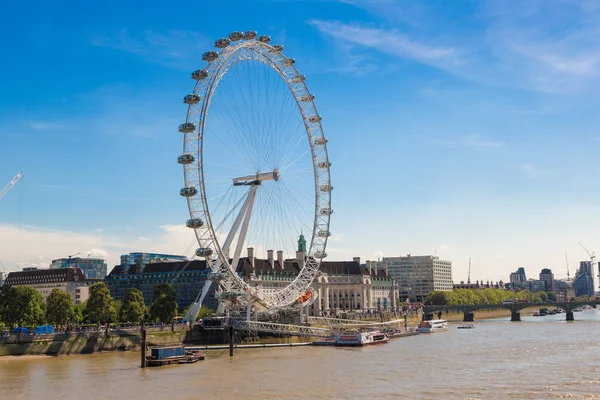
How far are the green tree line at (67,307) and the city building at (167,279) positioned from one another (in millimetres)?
41256

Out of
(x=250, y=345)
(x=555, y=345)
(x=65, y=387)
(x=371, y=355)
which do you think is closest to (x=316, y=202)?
(x=250, y=345)

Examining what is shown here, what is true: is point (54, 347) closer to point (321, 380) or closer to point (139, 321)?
point (139, 321)

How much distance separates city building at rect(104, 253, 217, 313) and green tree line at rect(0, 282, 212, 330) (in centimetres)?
4126

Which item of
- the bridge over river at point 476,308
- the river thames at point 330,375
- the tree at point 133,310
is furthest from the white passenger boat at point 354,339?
the bridge over river at point 476,308

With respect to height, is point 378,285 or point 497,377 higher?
point 378,285

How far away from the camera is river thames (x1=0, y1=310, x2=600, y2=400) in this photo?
47.3 metres

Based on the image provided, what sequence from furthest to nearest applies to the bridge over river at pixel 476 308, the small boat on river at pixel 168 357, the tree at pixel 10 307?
the bridge over river at pixel 476 308
the tree at pixel 10 307
the small boat on river at pixel 168 357

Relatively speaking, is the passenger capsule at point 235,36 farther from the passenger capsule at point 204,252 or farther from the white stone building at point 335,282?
the white stone building at point 335,282

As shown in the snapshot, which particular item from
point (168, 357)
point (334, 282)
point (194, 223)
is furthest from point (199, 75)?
point (334, 282)

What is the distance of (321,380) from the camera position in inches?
2125

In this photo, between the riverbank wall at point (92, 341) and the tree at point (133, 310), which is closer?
the riverbank wall at point (92, 341)

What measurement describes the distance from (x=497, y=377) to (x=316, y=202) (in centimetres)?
4679

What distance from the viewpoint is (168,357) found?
6594 centimetres

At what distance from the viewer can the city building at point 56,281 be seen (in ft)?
547
